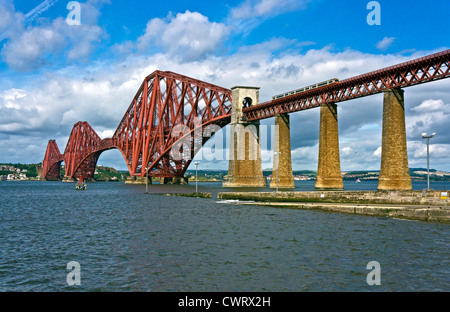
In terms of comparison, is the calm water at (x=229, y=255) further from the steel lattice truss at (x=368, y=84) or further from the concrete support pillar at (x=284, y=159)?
the concrete support pillar at (x=284, y=159)

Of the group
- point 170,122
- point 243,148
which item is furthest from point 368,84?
point 170,122

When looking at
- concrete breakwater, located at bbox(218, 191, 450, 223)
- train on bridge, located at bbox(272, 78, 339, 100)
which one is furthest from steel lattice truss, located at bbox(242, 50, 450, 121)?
concrete breakwater, located at bbox(218, 191, 450, 223)

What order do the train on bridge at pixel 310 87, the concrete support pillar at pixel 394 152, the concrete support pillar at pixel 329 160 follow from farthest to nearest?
the train on bridge at pixel 310 87
the concrete support pillar at pixel 329 160
the concrete support pillar at pixel 394 152

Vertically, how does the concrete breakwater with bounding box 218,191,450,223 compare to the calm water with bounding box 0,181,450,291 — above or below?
above

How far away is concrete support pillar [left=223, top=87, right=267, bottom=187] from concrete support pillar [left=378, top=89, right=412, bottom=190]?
1692 inches

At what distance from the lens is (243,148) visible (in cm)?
9231

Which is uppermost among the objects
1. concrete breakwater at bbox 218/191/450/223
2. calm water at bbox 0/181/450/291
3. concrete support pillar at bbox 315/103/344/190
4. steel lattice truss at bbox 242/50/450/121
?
steel lattice truss at bbox 242/50/450/121

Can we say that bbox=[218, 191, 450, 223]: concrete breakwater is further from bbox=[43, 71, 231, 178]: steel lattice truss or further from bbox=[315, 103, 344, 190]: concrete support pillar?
bbox=[43, 71, 231, 178]: steel lattice truss

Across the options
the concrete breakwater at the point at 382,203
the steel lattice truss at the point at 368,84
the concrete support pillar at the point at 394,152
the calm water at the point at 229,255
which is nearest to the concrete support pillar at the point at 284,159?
the steel lattice truss at the point at 368,84

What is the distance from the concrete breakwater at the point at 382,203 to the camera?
2777 centimetres

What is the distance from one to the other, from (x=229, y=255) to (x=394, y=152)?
38.4 m

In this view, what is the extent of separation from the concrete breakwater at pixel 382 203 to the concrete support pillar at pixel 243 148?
43.9m

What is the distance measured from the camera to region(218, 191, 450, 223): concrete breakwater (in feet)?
91.1
